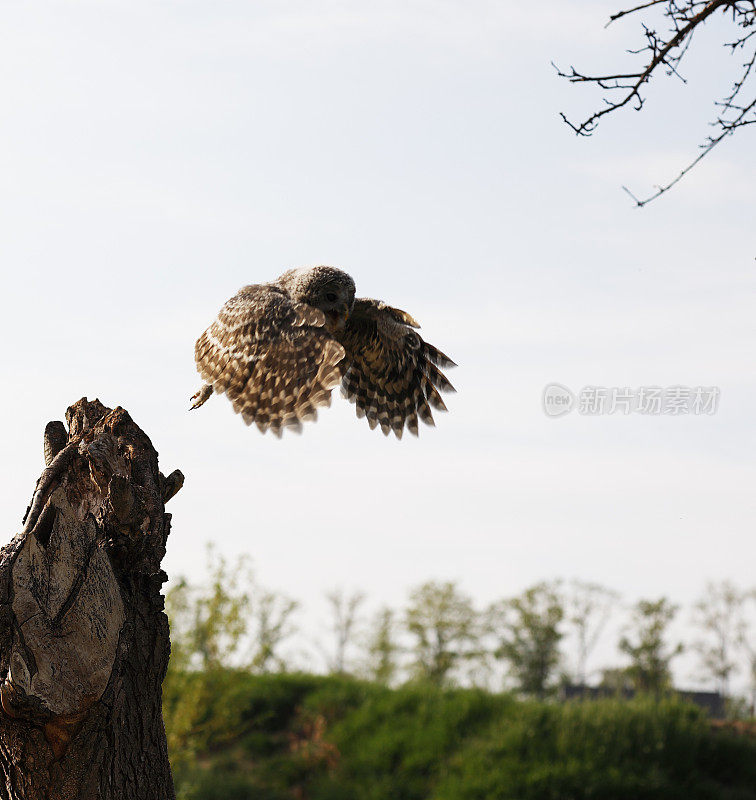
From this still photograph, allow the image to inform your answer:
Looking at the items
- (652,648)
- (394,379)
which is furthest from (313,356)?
(652,648)

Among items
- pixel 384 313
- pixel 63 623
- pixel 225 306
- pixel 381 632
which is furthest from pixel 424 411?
pixel 381 632

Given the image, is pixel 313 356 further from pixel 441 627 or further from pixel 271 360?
pixel 441 627

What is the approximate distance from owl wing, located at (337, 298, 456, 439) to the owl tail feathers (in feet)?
3.96

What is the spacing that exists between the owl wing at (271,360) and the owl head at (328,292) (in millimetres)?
170

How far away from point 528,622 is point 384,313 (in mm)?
18883

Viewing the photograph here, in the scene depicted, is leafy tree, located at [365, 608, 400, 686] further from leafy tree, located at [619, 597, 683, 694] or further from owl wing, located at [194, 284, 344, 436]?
owl wing, located at [194, 284, 344, 436]

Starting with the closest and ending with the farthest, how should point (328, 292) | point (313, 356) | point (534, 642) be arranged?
point (313, 356)
point (328, 292)
point (534, 642)

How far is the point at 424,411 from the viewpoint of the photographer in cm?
674

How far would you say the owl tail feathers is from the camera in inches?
227

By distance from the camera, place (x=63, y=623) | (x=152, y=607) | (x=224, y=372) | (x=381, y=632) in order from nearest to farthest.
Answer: (x=63, y=623), (x=152, y=607), (x=224, y=372), (x=381, y=632)

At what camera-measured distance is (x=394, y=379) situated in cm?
676

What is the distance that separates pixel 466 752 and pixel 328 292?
10.2 m

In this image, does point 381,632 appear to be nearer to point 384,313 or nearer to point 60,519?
point 384,313

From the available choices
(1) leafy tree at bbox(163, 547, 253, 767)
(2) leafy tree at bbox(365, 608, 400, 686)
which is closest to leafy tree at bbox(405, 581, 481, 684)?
(2) leafy tree at bbox(365, 608, 400, 686)
